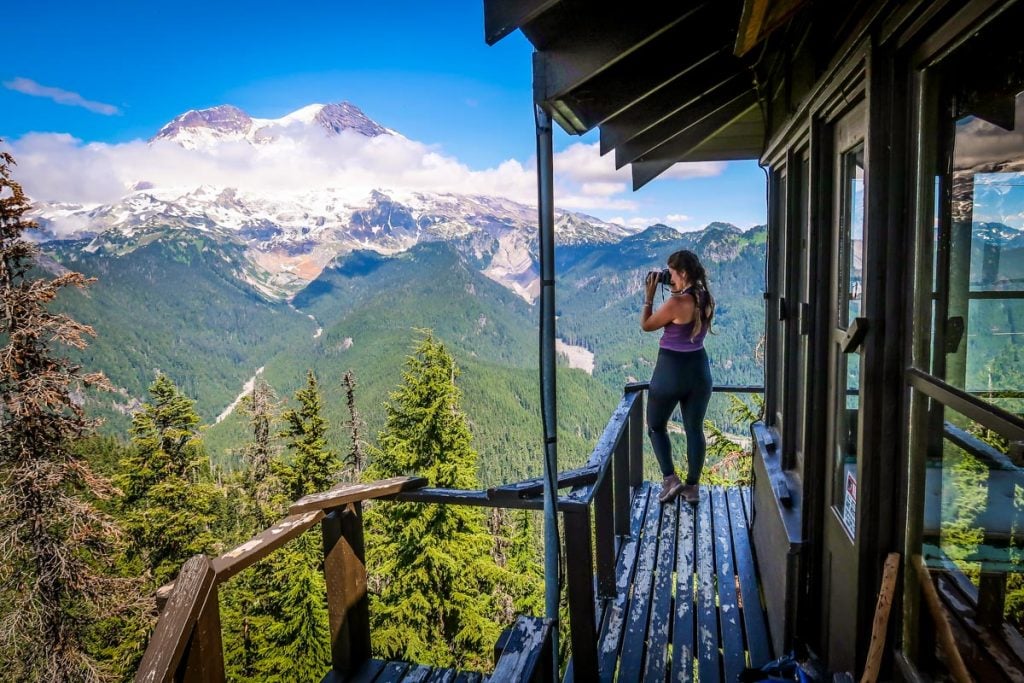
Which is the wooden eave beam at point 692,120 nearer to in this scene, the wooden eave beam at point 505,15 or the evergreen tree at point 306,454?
the wooden eave beam at point 505,15

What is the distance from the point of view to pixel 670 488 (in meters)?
5.01

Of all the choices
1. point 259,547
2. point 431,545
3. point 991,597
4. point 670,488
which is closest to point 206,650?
point 259,547

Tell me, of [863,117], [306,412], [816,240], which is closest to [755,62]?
[816,240]

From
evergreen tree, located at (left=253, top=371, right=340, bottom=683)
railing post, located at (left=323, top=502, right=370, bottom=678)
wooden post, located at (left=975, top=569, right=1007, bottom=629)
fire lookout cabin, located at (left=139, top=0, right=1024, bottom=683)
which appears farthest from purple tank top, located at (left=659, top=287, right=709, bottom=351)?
evergreen tree, located at (left=253, top=371, right=340, bottom=683)

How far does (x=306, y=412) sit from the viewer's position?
18375 millimetres

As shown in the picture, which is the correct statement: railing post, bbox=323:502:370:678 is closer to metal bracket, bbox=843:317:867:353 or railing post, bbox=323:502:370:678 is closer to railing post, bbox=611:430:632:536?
railing post, bbox=611:430:632:536

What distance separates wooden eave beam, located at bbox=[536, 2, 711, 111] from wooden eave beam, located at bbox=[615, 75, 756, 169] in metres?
1.53

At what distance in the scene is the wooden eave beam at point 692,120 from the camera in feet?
12.5

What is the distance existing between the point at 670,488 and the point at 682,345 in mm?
1540

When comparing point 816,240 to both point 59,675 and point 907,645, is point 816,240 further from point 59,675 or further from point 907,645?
point 59,675

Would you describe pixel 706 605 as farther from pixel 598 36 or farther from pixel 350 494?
pixel 598 36

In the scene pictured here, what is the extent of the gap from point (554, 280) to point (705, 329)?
2.12 meters

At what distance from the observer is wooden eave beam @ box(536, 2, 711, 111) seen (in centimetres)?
209

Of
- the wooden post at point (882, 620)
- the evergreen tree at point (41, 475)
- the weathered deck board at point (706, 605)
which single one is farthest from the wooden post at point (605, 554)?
the evergreen tree at point (41, 475)
